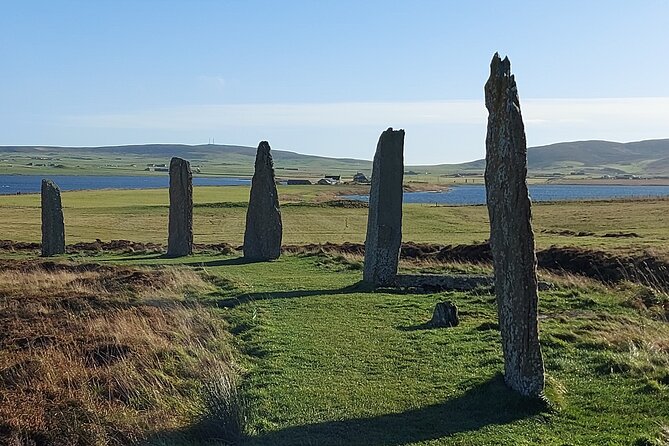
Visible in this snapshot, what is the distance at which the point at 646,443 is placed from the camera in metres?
8.84

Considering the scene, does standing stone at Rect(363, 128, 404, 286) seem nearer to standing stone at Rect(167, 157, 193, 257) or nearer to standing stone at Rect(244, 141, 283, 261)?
standing stone at Rect(244, 141, 283, 261)

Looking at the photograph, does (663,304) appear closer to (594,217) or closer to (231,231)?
(231,231)

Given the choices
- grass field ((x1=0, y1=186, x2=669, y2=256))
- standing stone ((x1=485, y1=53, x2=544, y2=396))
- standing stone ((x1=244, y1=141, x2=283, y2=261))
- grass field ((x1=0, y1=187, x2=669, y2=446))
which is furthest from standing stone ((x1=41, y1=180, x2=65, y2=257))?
standing stone ((x1=485, y1=53, x2=544, y2=396))

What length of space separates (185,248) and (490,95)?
73.9 ft

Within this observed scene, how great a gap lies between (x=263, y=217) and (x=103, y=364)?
17.2 m

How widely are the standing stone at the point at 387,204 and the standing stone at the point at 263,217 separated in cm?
730

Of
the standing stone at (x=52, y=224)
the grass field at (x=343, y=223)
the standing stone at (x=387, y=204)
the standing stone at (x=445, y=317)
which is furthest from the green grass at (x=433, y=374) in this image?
the standing stone at (x=52, y=224)

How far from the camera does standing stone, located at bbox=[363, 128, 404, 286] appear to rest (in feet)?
73.2

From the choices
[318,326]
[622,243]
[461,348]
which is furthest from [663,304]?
[622,243]

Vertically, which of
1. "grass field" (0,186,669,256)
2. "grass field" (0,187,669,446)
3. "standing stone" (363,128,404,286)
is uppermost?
"standing stone" (363,128,404,286)

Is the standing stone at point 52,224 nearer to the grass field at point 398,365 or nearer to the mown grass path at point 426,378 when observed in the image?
the grass field at point 398,365

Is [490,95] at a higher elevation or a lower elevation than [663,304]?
higher

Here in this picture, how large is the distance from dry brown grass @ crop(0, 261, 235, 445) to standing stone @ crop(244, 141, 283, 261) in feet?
32.7

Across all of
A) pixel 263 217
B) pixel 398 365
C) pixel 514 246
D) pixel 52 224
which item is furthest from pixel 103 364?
pixel 52 224
